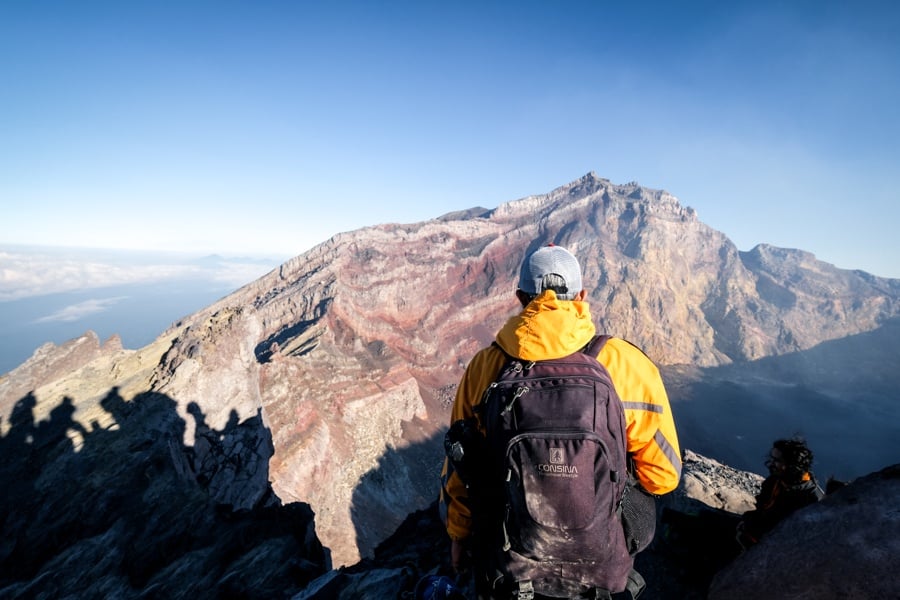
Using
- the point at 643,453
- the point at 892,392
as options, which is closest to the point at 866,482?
the point at 643,453

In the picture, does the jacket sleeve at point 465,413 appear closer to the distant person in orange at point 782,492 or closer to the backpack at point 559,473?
the backpack at point 559,473

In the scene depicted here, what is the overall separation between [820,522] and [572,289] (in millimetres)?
3689

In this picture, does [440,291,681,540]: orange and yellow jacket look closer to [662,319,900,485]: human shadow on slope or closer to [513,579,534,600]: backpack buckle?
[513,579,534,600]: backpack buckle

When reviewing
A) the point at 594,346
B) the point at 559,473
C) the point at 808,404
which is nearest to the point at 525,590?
the point at 559,473

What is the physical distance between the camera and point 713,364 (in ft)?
268

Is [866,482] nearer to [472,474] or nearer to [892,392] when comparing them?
[472,474]

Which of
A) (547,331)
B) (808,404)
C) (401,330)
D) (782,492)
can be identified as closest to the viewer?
(547,331)

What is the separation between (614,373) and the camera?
2.76 metres

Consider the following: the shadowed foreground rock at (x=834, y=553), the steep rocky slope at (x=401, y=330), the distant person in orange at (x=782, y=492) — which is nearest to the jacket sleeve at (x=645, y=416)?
the shadowed foreground rock at (x=834, y=553)

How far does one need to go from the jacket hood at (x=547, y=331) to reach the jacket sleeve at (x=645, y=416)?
0.34 metres

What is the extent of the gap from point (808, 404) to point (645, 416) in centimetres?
9122

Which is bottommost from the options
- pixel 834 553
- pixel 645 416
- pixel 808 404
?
pixel 808 404

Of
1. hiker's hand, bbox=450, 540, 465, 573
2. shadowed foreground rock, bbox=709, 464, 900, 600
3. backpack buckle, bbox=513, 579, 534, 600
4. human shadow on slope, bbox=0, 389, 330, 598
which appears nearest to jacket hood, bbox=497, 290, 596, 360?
backpack buckle, bbox=513, 579, 534, 600

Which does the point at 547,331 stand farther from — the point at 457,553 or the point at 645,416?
the point at 457,553
